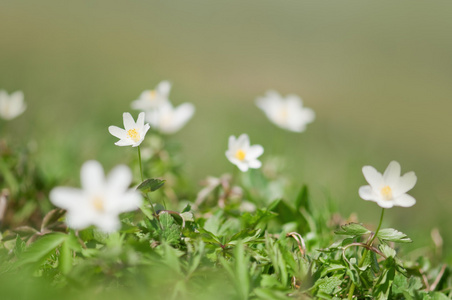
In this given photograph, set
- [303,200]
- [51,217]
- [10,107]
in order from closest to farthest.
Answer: [51,217]
[303,200]
[10,107]

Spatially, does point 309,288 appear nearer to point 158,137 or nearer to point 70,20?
point 158,137

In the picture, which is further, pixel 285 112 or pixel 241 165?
pixel 285 112

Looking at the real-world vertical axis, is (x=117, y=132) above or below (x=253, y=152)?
above

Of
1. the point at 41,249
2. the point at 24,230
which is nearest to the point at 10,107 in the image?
the point at 24,230

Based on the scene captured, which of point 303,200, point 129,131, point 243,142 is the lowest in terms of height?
point 303,200

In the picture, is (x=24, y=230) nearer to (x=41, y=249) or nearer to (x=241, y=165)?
(x=41, y=249)

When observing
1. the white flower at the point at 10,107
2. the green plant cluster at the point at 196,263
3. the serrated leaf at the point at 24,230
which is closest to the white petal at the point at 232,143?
the green plant cluster at the point at 196,263

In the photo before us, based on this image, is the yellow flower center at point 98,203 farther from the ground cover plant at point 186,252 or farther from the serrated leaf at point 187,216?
the serrated leaf at point 187,216

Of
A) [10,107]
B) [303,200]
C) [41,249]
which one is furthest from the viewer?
[10,107]
